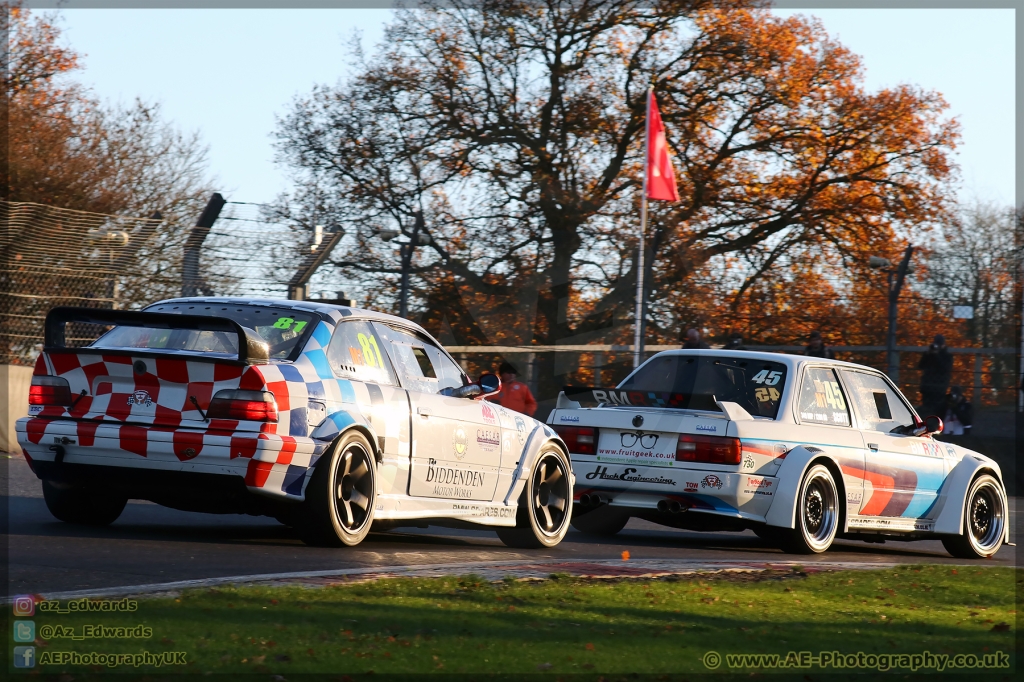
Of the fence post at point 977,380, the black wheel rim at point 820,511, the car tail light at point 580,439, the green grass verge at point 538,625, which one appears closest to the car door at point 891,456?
the black wheel rim at point 820,511

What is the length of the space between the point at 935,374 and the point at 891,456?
9.22m

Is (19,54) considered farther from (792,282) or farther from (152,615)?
(152,615)

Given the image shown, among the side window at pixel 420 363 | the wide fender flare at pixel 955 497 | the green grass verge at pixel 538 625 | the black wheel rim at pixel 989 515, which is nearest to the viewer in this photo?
the green grass verge at pixel 538 625

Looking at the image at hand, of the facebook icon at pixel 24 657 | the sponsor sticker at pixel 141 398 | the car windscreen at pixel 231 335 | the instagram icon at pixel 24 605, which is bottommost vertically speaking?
the facebook icon at pixel 24 657

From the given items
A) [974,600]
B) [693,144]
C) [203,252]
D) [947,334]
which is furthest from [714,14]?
[974,600]

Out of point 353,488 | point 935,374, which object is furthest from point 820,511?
point 935,374

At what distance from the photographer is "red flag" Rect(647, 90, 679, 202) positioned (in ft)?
68.0

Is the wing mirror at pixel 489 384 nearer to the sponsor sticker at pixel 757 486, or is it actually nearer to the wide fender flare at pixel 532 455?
the wide fender flare at pixel 532 455

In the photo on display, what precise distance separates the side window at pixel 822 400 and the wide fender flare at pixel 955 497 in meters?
1.29

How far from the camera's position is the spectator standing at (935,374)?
64.4 ft

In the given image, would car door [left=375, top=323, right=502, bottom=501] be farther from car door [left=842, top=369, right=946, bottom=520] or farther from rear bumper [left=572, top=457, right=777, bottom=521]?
car door [left=842, top=369, right=946, bottom=520]

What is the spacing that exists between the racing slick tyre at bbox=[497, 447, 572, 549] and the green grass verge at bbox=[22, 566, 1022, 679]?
233 centimetres

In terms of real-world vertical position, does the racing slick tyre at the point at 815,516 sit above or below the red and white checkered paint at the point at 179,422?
below

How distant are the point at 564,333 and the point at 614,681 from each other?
906 inches
